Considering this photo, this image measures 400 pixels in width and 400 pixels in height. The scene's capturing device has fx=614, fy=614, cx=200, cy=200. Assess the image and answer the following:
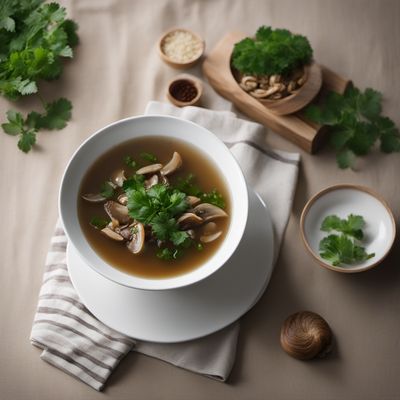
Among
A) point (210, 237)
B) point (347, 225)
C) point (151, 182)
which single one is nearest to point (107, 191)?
point (151, 182)

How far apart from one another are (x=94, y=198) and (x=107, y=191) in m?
0.05

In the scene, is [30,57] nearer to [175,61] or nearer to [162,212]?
[175,61]

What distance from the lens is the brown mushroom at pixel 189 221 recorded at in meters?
2.02

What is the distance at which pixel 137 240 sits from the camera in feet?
6.63

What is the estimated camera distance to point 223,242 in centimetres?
204

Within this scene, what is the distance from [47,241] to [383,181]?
4.46 ft

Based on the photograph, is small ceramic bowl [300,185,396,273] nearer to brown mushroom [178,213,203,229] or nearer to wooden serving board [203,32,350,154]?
wooden serving board [203,32,350,154]

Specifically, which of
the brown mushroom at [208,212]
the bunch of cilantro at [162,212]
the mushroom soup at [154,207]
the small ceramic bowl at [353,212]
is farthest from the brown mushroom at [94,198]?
the small ceramic bowl at [353,212]

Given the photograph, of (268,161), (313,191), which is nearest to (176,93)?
(268,161)

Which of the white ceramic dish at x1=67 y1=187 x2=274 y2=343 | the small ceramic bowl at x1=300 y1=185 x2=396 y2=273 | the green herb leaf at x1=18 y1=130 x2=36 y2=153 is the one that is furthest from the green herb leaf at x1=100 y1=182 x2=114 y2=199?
the small ceramic bowl at x1=300 y1=185 x2=396 y2=273

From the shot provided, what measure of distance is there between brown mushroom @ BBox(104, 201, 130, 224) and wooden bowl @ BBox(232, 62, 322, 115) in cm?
79

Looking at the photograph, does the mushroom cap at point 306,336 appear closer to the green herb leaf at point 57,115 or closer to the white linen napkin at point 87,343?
the white linen napkin at point 87,343

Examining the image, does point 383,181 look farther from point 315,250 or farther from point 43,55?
point 43,55

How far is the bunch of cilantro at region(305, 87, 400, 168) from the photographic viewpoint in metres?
2.43
